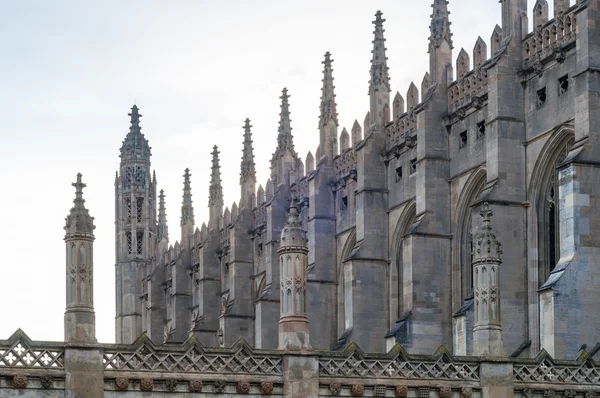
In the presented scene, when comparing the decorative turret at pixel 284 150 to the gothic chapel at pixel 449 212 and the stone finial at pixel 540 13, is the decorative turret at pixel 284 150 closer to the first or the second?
the gothic chapel at pixel 449 212

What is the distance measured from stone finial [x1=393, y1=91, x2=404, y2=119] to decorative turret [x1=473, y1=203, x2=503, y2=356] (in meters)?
30.2

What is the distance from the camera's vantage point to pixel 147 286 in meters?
103

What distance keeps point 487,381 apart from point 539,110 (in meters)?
19.9

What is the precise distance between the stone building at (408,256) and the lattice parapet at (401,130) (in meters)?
0.13

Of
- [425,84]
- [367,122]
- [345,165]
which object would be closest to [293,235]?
[425,84]

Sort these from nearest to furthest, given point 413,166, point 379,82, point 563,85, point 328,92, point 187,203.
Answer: point 563,85 < point 413,166 < point 379,82 < point 328,92 < point 187,203

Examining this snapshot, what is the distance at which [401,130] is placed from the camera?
64625 millimetres

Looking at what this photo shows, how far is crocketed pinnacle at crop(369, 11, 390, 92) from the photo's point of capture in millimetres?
65875

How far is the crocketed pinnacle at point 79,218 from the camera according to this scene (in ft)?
104

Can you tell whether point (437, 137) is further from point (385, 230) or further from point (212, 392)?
point (212, 392)

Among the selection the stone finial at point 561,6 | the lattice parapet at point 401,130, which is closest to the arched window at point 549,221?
the stone finial at point 561,6

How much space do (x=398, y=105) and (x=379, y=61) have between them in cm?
219

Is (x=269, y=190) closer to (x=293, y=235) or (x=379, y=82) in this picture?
(x=379, y=82)

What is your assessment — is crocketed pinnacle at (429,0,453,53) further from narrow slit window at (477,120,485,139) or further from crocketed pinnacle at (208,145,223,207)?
crocketed pinnacle at (208,145,223,207)
